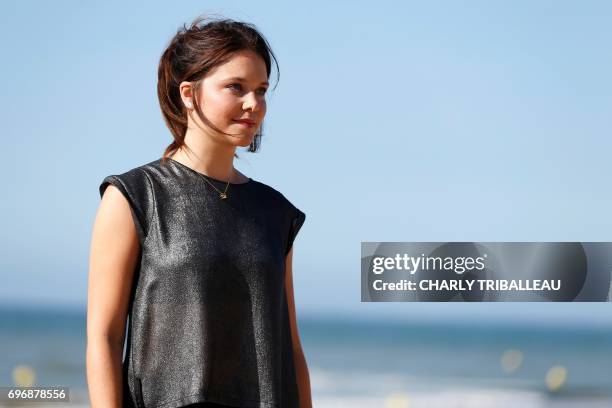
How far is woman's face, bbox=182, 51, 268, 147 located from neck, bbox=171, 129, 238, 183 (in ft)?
0.08

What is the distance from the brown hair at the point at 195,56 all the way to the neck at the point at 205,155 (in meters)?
0.01

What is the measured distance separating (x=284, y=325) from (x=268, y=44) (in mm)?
326

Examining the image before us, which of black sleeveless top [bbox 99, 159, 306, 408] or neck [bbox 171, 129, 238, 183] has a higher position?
neck [bbox 171, 129, 238, 183]

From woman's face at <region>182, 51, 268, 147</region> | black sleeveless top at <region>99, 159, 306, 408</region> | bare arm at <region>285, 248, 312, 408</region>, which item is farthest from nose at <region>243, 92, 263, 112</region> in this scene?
bare arm at <region>285, 248, 312, 408</region>

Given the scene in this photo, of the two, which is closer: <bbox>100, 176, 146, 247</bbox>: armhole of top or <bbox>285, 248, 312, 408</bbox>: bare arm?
<bbox>100, 176, 146, 247</bbox>: armhole of top

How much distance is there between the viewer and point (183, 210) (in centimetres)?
109

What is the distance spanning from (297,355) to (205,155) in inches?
10.6

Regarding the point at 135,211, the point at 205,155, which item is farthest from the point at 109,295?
the point at 205,155

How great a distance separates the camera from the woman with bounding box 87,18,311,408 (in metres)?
1.04

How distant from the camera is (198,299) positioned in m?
1.05

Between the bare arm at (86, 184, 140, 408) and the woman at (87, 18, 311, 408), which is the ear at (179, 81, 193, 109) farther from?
the bare arm at (86, 184, 140, 408)

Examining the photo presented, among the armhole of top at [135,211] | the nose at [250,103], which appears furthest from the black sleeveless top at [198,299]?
the nose at [250,103]

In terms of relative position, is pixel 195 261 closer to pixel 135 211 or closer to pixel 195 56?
pixel 135 211

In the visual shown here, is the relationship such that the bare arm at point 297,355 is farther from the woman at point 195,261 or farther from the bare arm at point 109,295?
the bare arm at point 109,295
